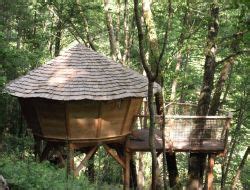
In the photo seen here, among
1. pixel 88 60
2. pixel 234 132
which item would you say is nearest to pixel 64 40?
pixel 234 132

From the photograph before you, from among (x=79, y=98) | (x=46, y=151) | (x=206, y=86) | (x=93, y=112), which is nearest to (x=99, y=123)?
(x=93, y=112)

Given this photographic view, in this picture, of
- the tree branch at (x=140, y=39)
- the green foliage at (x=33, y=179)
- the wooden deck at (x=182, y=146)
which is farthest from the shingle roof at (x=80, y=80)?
the green foliage at (x=33, y=179)

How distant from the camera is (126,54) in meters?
17.1

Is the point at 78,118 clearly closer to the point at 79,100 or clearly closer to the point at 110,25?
the point at 79,100

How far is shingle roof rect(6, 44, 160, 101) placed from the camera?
10.2 metres

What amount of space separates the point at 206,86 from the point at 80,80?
365cm

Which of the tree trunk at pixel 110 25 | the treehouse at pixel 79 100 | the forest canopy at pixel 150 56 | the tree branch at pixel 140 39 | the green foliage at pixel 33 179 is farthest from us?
the tree trunk at pixel 110 25

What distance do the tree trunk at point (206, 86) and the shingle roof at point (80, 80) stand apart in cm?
151

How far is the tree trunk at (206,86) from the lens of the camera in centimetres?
1087

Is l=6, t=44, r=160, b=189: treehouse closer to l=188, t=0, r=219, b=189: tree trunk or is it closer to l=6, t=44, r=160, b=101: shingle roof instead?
l=6, t=44, r=160, b=101: shingle roof

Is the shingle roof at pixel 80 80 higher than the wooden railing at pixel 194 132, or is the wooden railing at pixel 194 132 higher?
the shingle roof at pixel 80 80

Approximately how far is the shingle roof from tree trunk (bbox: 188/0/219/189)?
1.51 m

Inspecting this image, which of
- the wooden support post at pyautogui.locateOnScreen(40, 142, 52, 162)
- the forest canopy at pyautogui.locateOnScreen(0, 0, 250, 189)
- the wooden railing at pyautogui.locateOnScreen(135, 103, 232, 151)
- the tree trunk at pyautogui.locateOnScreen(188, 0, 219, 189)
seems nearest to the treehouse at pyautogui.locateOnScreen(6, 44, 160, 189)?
the wooden support post at pyautogui.locateOnScreen(40, 142, 52, 162)

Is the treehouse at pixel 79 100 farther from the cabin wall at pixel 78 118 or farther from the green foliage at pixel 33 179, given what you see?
the green foliage at pixel 33 179
